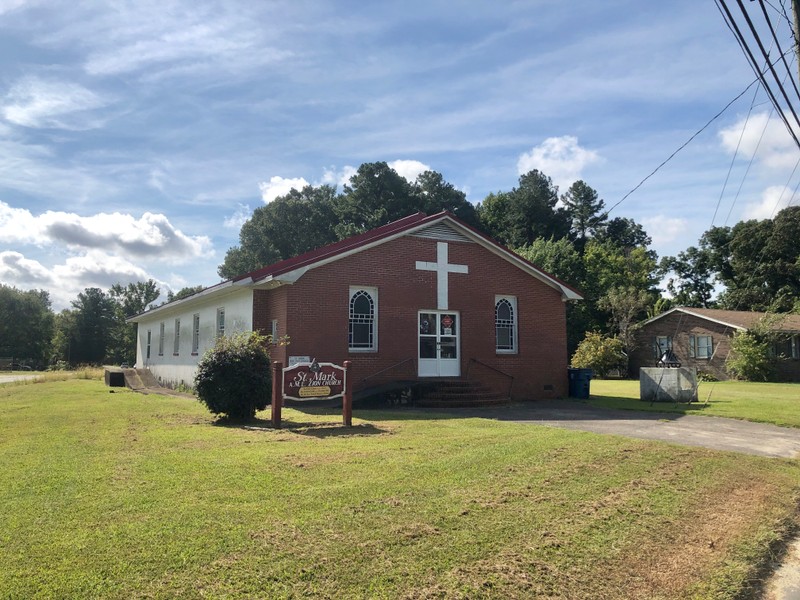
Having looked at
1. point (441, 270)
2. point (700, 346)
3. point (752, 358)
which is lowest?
point (752, 358)

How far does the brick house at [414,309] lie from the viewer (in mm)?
16350

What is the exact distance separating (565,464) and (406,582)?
3992 millimetres

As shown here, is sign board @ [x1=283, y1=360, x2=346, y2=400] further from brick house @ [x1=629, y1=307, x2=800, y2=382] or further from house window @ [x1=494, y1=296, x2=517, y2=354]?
brick house @ [x1=629, y1=307, x2=800, y2=382]

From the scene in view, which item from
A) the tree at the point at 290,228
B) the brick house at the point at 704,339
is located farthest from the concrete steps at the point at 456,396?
the tree at the point at 290,228

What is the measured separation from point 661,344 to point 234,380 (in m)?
33.7

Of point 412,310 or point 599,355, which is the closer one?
point 412,310

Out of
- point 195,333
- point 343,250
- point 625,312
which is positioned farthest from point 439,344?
point 625,312

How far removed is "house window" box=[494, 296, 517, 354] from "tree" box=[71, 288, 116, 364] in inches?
2604

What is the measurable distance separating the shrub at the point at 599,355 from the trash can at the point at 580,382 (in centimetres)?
1789

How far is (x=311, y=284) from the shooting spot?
16.3 metres

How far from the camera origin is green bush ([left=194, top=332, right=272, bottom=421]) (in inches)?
449

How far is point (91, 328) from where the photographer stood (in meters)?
75.1

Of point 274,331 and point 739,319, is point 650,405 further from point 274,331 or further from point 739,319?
point 739,319

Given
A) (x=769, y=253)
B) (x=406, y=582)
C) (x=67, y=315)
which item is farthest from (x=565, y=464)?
(x=67, y=315)
